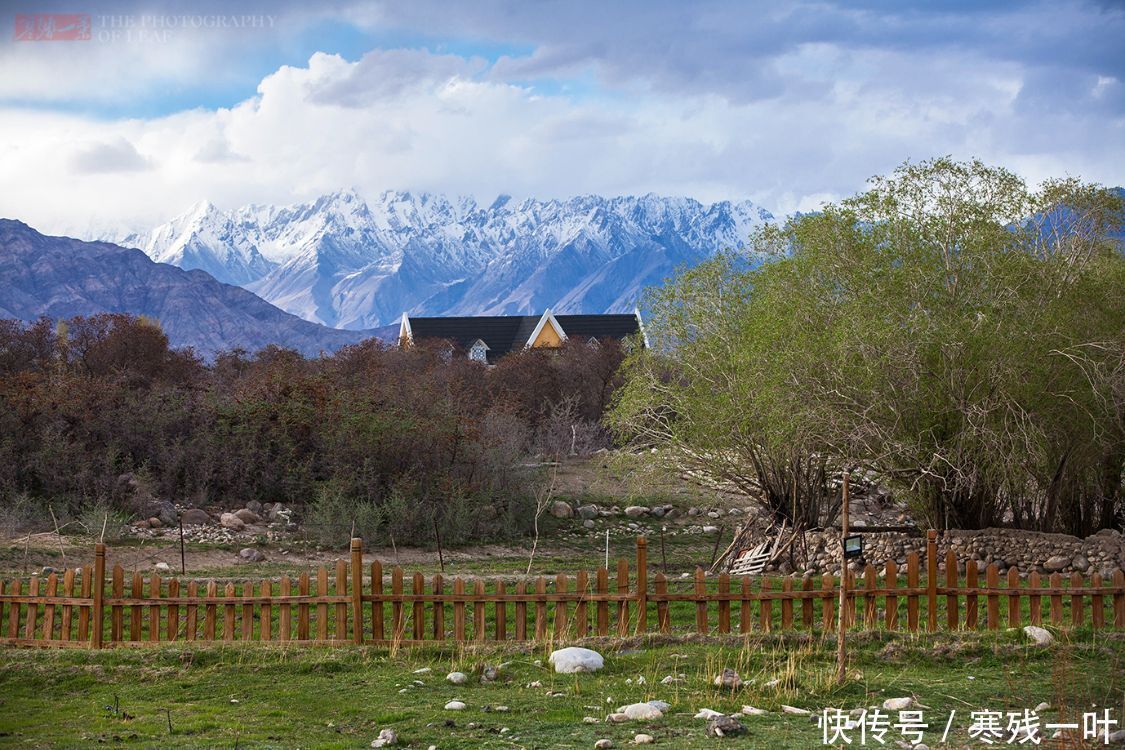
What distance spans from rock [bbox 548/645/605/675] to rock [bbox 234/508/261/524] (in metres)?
15.1

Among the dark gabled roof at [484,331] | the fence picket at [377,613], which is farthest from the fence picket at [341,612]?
the dark gabled roof at [484,331]

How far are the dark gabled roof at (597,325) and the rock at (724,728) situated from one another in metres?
54.2

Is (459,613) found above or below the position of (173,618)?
above

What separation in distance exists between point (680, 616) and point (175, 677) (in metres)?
6.08

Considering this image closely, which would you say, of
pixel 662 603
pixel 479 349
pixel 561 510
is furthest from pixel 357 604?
pixel 479 349

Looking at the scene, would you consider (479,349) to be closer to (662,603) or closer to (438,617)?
(662,603)

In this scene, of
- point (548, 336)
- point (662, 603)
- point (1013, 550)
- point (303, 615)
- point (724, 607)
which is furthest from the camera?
point (548, 336)

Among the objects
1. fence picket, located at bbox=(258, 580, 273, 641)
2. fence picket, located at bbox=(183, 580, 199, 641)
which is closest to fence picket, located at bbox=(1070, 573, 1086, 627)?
Result: fence picket, located at bbox=(258, 580, 273, 641)

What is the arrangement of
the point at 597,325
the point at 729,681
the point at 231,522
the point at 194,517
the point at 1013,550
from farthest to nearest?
the point at 597,325 → the point at 194,517 → the point at 231,522 → the point at 1013,550 → the point at 729,681

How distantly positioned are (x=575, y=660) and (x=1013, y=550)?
31.4 ft

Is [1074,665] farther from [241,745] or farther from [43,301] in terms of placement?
[43,301]

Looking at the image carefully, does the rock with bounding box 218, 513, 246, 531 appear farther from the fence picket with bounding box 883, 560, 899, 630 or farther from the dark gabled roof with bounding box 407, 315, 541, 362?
the dark gabled roof with bounding box 407, 315, 541, 362

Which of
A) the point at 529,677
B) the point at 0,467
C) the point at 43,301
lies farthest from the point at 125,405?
the point at 43,301

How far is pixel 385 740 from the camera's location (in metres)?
6.87
